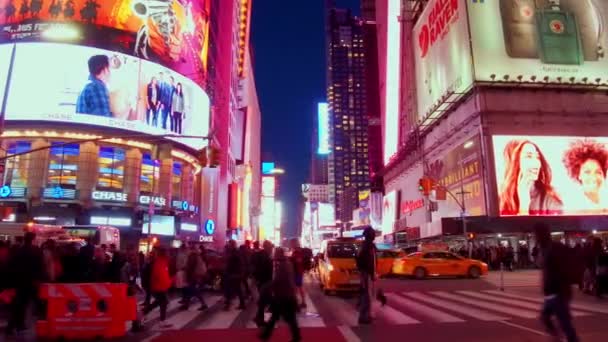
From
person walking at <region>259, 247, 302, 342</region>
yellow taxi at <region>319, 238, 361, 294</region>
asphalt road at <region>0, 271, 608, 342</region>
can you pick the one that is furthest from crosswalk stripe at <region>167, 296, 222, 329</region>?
yellow taxi at <region>319, 238, 361, 294</region>

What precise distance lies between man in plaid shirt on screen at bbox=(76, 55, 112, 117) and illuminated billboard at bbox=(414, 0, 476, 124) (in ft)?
102

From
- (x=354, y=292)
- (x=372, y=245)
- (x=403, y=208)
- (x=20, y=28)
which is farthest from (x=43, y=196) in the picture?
(x=403, y=208)

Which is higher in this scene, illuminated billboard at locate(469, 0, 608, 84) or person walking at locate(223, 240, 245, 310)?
illuminated billboard at locate(469, 0, 608, 84)

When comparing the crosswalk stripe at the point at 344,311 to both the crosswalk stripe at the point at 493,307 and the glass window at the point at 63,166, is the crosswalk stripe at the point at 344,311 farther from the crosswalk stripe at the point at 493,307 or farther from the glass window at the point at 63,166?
the glass window at the point at 63,166

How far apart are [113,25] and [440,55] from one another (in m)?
32.1

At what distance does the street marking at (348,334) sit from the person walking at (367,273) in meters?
0.58

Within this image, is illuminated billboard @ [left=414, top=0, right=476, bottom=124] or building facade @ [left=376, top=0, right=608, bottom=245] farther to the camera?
illuminated billboard @ [left=414, top=0, right=476, bottom=124]

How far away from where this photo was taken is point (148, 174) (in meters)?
46.5

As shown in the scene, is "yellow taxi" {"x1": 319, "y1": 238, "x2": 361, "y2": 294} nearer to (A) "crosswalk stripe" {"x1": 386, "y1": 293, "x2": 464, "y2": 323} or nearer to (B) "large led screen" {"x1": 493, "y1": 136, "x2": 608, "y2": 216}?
(A) "crosswalk stripe" {"x1": 386, "y1": 293, "x2": 464, "y2": 323}

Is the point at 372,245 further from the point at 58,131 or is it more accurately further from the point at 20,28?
the point at 20,28

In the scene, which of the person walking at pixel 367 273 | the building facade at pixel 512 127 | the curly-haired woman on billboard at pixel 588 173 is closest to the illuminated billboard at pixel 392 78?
the building facade at pixel 512 127

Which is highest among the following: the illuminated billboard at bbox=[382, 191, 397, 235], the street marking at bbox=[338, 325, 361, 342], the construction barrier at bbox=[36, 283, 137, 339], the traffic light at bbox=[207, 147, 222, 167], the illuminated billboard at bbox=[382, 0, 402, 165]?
the illuminated billboard at bbox=[382, 0, 402, 165]

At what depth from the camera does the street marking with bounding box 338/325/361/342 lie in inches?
338

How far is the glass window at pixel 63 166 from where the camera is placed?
40.2m
